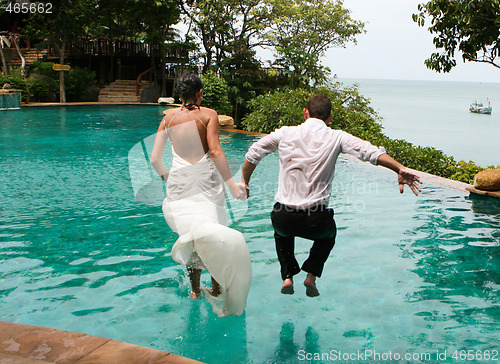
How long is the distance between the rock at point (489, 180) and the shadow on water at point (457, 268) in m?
0.40

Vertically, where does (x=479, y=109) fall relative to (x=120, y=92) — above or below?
above

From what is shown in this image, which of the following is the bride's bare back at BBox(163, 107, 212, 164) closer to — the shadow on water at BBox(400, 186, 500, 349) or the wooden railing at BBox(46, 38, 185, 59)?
the shadow on water at BBox(400, 186, 500, 349)

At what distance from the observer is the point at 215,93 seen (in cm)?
2344

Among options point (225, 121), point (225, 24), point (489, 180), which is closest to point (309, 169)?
point (489, 180)

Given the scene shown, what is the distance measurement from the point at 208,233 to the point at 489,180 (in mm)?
7456

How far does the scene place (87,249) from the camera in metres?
6.30

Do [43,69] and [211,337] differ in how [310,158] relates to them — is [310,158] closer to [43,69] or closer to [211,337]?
[211,337]

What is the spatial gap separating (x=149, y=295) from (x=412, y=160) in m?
9.29

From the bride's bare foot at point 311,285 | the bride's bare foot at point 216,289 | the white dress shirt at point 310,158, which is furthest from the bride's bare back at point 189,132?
the bride's bare foot at point 311,285

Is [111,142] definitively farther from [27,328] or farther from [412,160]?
[27,328]

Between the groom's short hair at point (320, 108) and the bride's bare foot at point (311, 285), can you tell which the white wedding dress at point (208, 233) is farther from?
the groom's short hair at point (320, 108)

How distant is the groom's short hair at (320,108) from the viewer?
4.00 meters

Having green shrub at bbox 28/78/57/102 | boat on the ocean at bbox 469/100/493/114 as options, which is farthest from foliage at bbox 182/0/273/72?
boat on the ocean at bbox 469/100/493/114

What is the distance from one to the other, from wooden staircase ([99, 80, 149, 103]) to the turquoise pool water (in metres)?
25.3
